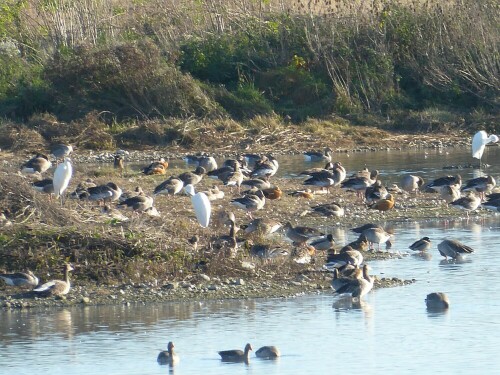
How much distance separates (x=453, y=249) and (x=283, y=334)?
15.9 feet

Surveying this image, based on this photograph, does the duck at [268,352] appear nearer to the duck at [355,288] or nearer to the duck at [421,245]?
the duck at [355,288]

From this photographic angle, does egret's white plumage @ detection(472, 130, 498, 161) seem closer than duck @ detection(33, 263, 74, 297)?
No

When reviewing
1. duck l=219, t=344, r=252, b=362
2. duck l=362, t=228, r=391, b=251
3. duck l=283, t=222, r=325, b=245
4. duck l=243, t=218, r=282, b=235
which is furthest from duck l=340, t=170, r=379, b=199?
duck l=219, t=344, r=252, b=362

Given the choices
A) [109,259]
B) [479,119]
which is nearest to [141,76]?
[479,119]

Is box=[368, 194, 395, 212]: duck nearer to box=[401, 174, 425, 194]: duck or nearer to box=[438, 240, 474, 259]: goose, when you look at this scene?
box=[401, 174, 425, 194]: duck

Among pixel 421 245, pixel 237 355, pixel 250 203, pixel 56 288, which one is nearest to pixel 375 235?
pixel 421 245

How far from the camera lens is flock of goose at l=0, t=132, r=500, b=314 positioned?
1429 centimetres

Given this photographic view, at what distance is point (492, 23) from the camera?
3488 centimetres

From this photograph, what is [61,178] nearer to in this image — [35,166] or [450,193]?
[35,166]

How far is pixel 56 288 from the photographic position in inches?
524

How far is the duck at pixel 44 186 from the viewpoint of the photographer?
67.2 feet

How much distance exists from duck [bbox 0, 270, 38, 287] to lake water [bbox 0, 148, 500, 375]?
469 mm

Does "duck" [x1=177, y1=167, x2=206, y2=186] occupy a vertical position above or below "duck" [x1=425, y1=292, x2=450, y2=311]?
above

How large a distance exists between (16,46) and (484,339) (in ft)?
91.8
